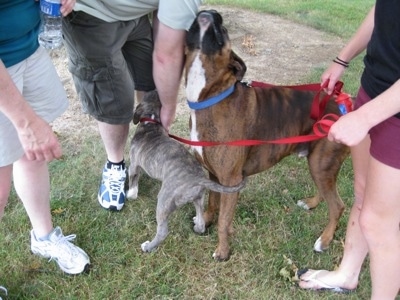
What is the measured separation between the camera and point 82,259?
3.07 meters

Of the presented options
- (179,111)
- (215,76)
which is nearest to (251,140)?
(215,76)

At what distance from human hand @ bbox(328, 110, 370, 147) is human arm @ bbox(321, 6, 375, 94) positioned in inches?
30.0

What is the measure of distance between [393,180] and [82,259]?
6.52 ft

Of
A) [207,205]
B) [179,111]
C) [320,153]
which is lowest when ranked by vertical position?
Result: [179,111]

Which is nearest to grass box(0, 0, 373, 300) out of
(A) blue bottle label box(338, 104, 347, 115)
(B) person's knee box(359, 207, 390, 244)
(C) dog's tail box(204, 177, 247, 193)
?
(C) dog's tail box(204, 177, 247, 193)

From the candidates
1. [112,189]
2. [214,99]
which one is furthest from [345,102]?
[112,189]

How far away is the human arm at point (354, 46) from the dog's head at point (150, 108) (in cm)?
133

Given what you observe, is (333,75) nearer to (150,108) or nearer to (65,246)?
(150,108)

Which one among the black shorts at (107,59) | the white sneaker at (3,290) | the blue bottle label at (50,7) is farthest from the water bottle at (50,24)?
the white sneaker at (3,290)

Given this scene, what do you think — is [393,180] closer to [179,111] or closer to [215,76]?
[215,76]

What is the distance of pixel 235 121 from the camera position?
9.82ft

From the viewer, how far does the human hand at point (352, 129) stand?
6.29 feet

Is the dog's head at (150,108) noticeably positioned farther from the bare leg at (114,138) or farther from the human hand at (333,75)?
the human hand at (333,75)

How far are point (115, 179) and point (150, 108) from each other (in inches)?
25.4
